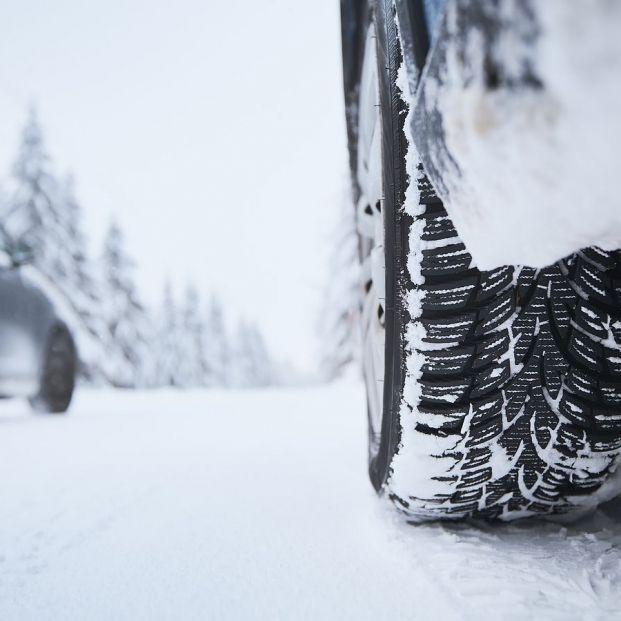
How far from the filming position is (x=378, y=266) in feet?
3.37

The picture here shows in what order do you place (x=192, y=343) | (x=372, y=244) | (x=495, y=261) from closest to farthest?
(x=495, y=261)
(x=372, y=244)
(x=192, y=343)

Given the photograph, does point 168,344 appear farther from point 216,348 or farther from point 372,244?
point 372,244

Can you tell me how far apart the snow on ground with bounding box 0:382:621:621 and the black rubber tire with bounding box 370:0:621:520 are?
0.15m

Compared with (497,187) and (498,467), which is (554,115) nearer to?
(497,187)

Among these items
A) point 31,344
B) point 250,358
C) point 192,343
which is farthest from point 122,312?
point 250,358

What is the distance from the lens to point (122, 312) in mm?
19609

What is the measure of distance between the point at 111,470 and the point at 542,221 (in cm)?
180

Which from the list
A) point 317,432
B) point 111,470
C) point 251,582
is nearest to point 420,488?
point 251,582

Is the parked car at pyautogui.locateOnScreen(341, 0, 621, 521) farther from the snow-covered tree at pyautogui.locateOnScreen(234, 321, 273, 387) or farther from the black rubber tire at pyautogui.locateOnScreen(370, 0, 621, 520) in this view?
the snow-covered tree at pyautogui.locateOnScreen(234, 321, 273, 387)

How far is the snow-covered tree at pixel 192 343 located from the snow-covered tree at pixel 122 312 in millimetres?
7229

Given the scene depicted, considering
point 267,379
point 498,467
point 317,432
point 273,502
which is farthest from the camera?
point 267,379

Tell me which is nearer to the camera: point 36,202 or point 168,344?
point 36,202

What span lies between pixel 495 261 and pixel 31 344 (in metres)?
3.71

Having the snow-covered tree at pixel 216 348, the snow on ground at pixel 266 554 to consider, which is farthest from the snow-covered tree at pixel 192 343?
the snow on ground at pixel 266 554
